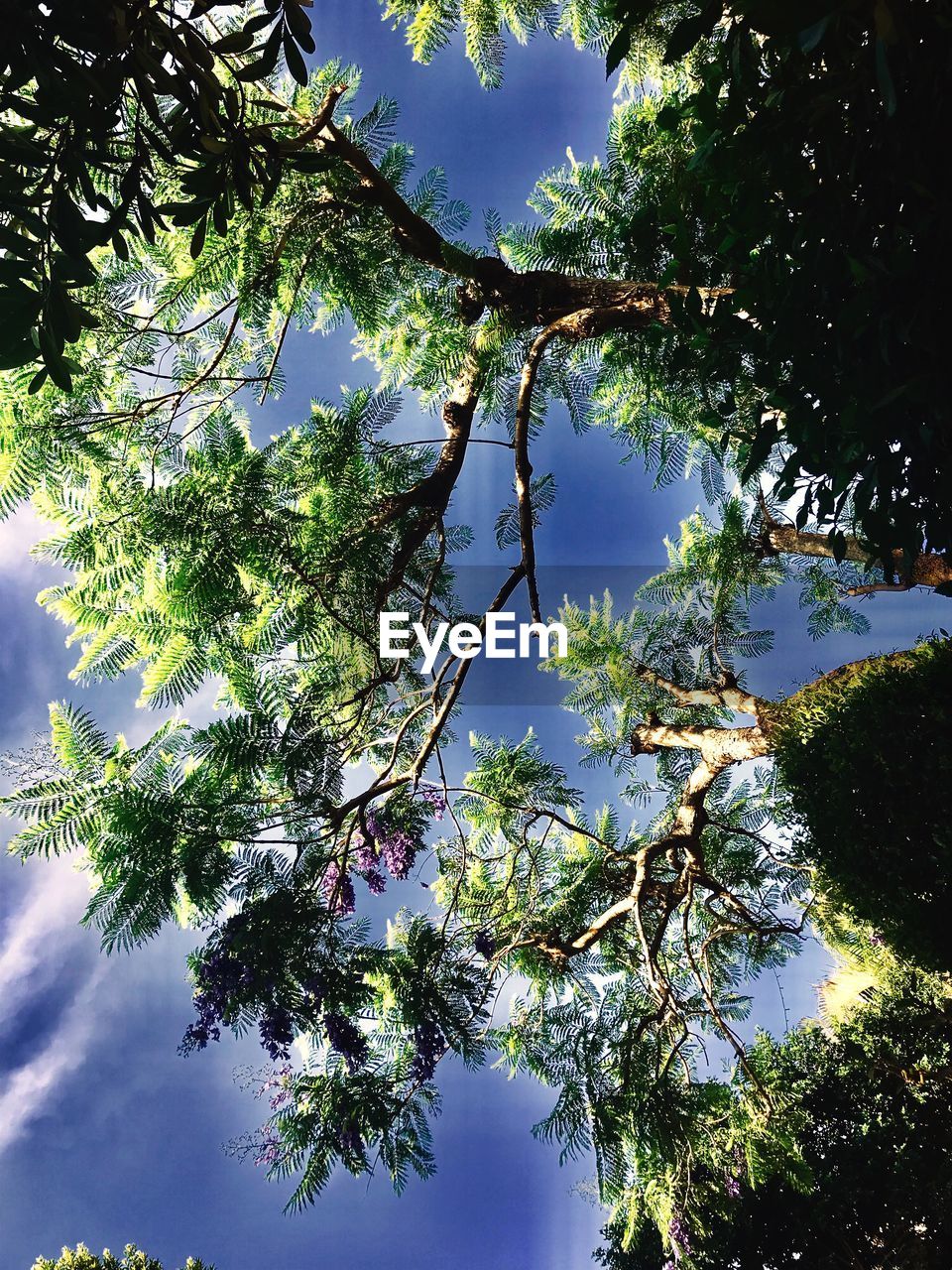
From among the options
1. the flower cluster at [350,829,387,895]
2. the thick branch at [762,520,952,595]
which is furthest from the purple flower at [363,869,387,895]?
the thick branch at [762,520,952,595]

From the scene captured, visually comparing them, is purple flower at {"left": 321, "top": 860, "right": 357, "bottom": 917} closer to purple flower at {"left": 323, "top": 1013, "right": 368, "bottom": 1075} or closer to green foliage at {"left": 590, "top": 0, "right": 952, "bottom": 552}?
purple flower at {"left": 323, "top": 1013, "right": 368, "bottom": 1075}

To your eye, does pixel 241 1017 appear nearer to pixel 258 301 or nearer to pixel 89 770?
pixel 89 770

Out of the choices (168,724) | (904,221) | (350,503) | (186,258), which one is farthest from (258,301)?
(904,221)

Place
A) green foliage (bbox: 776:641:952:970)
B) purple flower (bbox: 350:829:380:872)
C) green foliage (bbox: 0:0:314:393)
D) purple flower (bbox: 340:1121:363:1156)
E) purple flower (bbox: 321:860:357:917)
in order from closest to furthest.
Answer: green foliage (bbox: 0:0:314:393) < green foliage (bbox: 776:641:952:970) < purple flower (bbox: 340:1121:363:1156) < purple flower (bbox: 321:860:357:917) < purple flower (bbox: 350:829:380:872)

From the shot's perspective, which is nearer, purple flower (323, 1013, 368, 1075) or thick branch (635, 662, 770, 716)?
purple flower (323, 1013, 368, 1075)

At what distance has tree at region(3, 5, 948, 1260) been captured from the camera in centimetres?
238

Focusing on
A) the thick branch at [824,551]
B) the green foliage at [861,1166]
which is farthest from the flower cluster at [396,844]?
the thick branch at [824,551]

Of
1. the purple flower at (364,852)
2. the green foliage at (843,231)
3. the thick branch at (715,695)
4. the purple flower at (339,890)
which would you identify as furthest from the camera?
the thick branch at (715,695)

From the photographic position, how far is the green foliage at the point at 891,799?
7.25 ft

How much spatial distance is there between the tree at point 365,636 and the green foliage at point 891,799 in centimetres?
4

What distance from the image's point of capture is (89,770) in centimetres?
214

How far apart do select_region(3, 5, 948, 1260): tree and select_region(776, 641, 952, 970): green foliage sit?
1.5 inches

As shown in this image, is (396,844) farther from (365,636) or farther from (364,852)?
(365,636)

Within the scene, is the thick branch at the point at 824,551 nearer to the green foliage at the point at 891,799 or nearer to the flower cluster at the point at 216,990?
the green foliage at the point at 891,799
